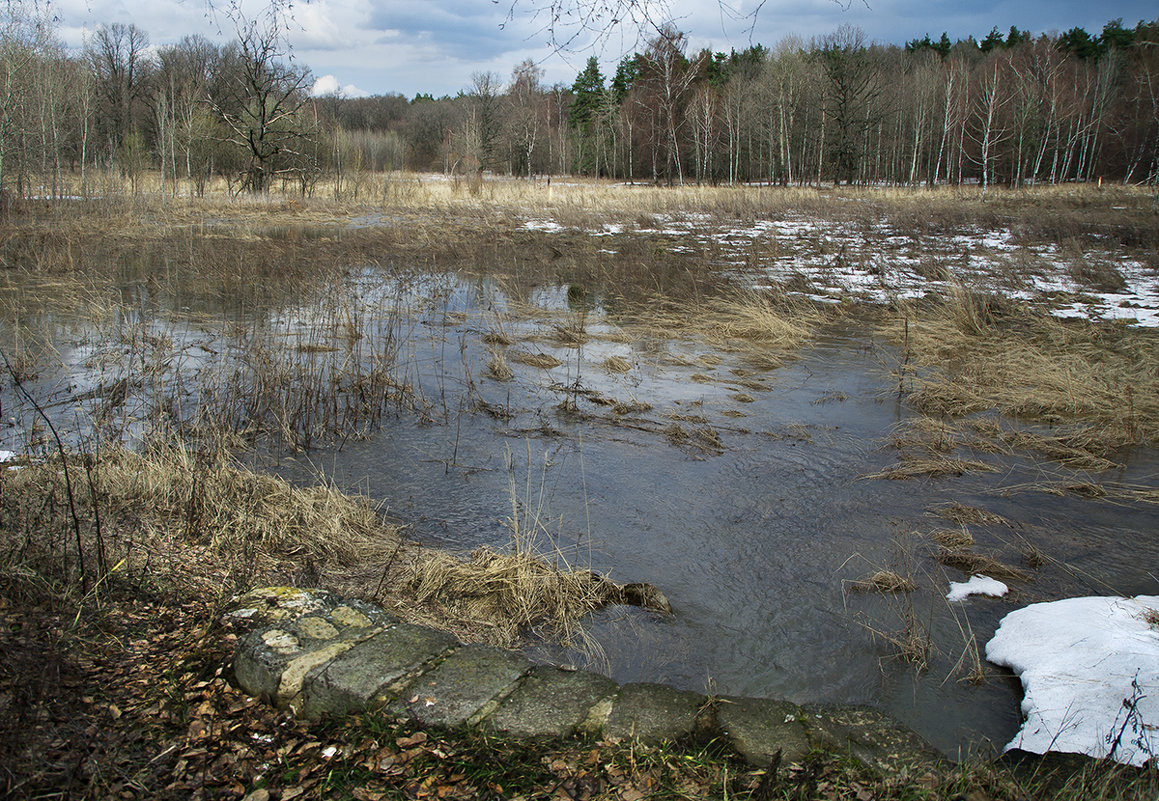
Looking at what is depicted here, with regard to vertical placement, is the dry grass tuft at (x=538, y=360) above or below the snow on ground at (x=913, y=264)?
below

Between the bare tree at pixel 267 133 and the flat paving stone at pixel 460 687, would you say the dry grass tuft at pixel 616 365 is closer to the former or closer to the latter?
the flat paving stone at pixel 460 687

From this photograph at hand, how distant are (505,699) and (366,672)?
21.6 inches

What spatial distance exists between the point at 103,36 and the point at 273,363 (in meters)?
52.2

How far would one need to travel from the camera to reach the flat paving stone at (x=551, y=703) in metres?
2.64

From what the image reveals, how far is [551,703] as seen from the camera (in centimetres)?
280

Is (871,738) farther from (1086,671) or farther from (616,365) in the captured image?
(616,365)

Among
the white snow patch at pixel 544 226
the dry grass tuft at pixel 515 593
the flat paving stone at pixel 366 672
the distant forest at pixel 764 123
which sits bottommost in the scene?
the dry grass tuft at pixel 515 593

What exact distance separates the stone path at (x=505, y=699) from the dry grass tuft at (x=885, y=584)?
4.43ft

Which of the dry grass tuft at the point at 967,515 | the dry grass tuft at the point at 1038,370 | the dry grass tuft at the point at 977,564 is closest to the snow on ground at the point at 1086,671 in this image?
the dry grass tuft at the point at 977,564

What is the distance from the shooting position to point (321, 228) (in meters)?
22.0

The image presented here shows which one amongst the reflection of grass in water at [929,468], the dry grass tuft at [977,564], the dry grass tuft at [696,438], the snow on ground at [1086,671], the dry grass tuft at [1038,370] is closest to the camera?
the snow on ground at [1086,671]

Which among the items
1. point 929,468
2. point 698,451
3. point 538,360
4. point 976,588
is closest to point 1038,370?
point 929,468

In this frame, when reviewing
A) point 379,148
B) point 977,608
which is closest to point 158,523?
point 977,608

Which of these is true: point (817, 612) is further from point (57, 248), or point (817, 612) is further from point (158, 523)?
point (57, 248)
